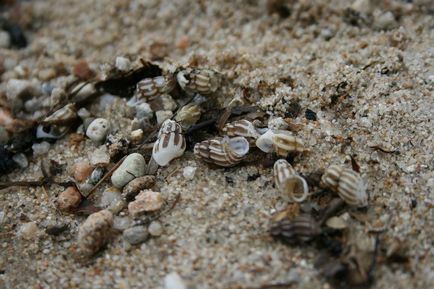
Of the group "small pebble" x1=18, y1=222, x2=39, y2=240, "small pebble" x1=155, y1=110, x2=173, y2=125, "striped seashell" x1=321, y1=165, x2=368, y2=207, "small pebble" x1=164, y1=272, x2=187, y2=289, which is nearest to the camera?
"small pebble" x1=164, y1=272, x2=187, y2=289

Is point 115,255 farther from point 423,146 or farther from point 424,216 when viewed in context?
point 423,146

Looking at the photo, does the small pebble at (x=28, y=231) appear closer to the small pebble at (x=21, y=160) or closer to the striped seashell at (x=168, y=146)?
the small pebble at (x=21, y=160)

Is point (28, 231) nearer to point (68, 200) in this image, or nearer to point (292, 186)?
point (68, 200)

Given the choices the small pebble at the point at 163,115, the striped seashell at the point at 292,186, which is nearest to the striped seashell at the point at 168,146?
the small pebble at the point at 163,115

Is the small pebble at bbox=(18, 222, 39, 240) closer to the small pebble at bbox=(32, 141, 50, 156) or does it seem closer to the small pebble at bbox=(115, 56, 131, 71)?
the small pebble at bbox=(32, 141, 50, 156)

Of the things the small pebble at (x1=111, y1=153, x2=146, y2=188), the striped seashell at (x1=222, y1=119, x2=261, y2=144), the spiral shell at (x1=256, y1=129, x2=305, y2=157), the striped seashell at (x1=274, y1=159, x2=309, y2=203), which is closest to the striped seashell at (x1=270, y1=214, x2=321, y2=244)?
the striped seashell at (x1=274, y1=159, x2=309, y2=203)

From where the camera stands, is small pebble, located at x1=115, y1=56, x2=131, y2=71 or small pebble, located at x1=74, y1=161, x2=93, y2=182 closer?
small pebble, located at x1=74, y1=161, x2=93, y2=182

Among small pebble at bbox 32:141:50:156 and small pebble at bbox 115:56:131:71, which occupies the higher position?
small pebble at bbox 115:56:131:71
